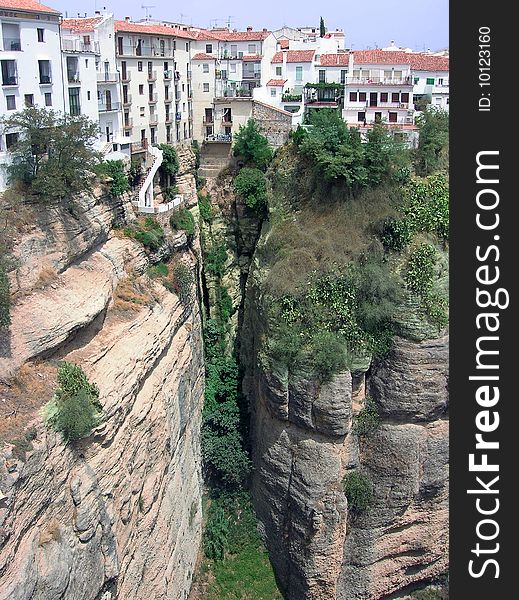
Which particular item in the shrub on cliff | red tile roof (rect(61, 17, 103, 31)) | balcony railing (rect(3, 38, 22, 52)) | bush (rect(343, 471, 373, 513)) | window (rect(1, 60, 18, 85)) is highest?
red tile roof (rect(61, 17, 103, 31))

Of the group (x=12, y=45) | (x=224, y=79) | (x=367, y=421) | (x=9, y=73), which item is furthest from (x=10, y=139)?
(x=224, y=79)

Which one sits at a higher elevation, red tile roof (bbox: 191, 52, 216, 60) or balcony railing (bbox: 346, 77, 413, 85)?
red tile roof (bbox: 191, 52, 216, 60)

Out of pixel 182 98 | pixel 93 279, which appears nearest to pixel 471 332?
pixel 93 279

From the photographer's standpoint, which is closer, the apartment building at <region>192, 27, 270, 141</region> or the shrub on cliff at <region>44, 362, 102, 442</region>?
the shrub on cliff at <region>44, 362, 102, 442</region>

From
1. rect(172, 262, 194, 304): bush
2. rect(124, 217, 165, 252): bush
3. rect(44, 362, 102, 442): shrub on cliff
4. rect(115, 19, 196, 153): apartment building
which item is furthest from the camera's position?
rect(115, 19, 196, 153): apartment building

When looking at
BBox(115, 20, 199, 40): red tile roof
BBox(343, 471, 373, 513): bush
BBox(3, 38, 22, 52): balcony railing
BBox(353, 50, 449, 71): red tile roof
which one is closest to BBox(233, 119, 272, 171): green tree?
BBox(115, 20, 199, 40): red tile roof

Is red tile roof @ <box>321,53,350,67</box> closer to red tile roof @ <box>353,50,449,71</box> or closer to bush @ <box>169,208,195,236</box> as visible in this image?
red tile roof @ <box>353,50,449,71</box>

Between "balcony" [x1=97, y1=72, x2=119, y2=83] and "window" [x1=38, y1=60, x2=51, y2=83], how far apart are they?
3972mm

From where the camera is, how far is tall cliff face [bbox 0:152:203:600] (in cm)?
1429

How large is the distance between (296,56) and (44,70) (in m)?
15.2

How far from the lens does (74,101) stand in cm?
2538

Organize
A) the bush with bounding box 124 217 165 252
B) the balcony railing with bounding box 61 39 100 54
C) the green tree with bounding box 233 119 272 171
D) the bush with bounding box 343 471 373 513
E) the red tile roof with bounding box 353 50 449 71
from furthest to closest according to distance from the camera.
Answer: the red tile roof with bounding box 353 50 449 71
the green tree with bounding box 233 119 272 171
the balcony railing with bounding box 61 39 100 54
the bush with bounding box 124 217 165 252
the bush with bounding box 343 471 373 513

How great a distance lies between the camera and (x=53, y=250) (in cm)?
1972

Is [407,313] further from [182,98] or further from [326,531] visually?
[182,98]
